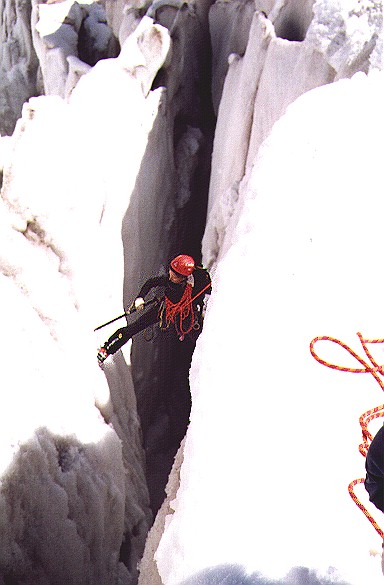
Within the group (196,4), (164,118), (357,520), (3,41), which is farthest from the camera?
(3,41)

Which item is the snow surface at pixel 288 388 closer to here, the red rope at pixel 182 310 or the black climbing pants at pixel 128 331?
the red rope at pixel 182 310

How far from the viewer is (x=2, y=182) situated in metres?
2.81

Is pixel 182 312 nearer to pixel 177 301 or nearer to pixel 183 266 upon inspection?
pixel 177 301

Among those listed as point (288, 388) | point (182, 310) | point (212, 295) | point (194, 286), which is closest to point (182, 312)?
point (182, 310)

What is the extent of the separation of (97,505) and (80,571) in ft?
0.92

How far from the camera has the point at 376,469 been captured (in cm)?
90

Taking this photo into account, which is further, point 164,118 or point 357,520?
point 164,118

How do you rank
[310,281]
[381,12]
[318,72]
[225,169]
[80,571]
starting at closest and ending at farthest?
[310,281] < [80,571] < [381,12] < [318,72] < [225,169]

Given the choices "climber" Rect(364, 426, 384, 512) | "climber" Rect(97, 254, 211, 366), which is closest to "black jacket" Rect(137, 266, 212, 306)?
"climber" Rect(97, 254, 211, 366)

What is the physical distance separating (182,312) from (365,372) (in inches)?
62.9

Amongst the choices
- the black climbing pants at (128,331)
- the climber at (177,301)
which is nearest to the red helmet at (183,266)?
the climber at (177,301)

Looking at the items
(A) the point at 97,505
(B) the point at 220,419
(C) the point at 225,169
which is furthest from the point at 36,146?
(B) the point at 220,419

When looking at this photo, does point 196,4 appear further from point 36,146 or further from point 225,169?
point 36,146

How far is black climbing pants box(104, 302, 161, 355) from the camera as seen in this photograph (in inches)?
111
